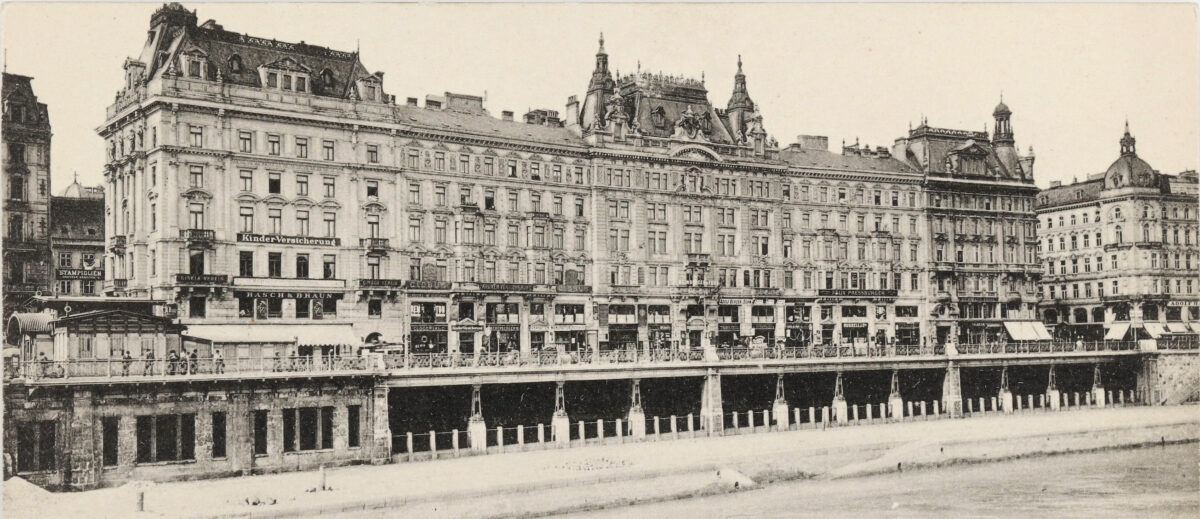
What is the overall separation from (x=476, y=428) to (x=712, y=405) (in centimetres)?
1629

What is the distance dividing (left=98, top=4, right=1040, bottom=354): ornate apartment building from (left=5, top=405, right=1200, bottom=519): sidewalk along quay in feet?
47.7

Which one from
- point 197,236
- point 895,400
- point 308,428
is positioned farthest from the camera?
point 895,400

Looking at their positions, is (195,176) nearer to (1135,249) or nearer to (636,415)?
(636,415)

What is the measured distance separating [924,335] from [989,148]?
826 inches

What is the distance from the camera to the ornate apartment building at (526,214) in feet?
242

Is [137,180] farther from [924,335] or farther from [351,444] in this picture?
[924,335]

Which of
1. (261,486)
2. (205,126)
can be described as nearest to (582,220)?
(205,126)

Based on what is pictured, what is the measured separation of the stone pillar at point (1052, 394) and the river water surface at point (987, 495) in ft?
65.0

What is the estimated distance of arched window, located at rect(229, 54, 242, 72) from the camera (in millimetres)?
74625

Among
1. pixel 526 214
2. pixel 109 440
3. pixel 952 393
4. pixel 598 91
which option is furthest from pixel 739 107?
pixel 109 440

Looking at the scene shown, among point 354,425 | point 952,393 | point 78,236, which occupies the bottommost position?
point 952,393

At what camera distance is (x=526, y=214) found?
3445 inches

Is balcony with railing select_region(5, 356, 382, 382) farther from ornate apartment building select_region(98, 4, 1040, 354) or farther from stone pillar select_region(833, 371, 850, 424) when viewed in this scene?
stone pillar select_region(833, 371, 850, 424)

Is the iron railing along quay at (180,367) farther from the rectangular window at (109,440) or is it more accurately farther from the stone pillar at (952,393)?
the stone pillar at (952,393)
